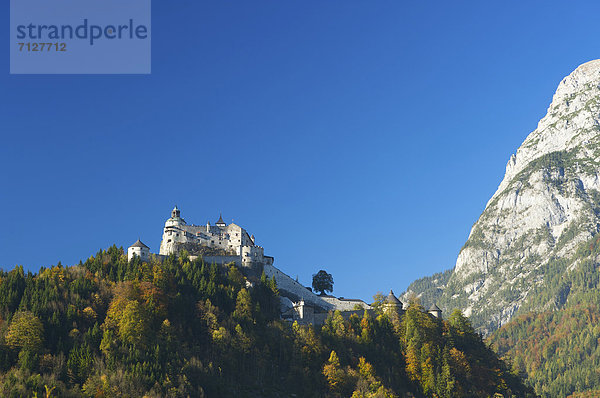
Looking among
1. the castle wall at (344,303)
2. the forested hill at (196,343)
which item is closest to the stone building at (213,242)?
the forested hill at (196,343)

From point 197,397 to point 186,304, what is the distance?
25184 mm

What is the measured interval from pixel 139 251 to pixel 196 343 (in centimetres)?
3053

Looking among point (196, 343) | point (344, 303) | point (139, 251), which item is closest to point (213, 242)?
point (139, 251)

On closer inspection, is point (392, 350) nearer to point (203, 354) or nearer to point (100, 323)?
point (203, 354)

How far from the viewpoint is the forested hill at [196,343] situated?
12544 centimetres

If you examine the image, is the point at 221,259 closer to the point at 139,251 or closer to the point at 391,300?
the point at 139,251

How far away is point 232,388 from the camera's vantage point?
132500mm

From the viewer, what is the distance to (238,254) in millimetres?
172375

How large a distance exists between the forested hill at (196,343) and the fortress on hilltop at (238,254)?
490 centimetres

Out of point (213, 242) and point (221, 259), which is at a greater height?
point (213, 242)

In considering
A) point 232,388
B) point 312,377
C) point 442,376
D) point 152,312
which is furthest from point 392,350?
point 152,312

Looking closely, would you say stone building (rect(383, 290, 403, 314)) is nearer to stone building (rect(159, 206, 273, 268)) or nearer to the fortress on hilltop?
the fortress on hilltop

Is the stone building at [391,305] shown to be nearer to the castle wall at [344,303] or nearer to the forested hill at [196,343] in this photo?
the forested hill at [196,343]

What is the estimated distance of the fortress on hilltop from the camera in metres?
170
